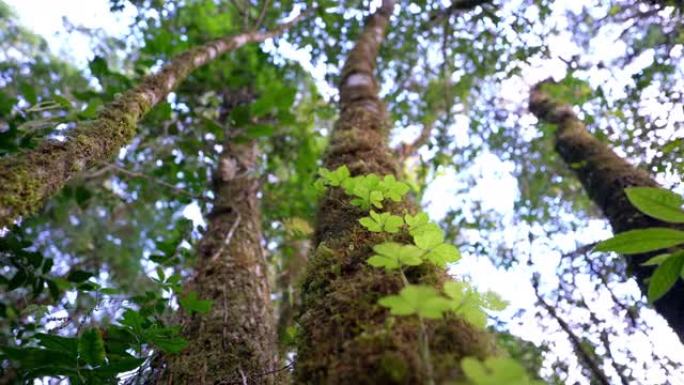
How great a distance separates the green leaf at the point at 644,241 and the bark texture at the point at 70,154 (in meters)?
1.77

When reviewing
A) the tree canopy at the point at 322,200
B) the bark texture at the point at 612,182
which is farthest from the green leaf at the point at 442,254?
the bark texture at the point at 612,182

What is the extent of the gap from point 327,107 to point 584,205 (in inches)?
128

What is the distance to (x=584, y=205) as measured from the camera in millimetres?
5465

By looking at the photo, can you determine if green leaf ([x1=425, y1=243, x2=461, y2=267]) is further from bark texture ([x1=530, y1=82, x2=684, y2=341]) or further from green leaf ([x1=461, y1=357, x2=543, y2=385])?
bark texture ([x1=530, y1=82, x2=684, y2=341])

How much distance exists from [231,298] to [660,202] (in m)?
2.68

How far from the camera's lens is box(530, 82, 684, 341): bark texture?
2.89 metres

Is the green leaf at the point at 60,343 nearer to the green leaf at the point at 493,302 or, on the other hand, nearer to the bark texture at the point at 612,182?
the green leaf at the point at 493,302

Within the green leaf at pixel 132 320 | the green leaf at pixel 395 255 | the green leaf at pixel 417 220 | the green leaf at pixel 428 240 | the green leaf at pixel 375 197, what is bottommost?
the green leaf at pixel 395 255

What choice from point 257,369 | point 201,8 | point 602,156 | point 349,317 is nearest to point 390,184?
point 349,317

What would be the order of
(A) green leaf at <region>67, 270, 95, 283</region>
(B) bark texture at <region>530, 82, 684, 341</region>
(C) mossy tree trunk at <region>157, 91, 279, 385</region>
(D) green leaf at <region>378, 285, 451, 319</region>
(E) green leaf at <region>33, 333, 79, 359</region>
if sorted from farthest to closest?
1. (B) bark texture at <region>530, 82, 684, 341</region>
2. (A) green leaf at <region>67, 270, 95, 283</region>
3. (C) mossy tree trunk at <region>157, 91, 279, 385</region>
4. (E) green leaf at <region>33, 333, 79, 359</region>
5. (D) green leaf at <region>378, 285, 451, 319</region>

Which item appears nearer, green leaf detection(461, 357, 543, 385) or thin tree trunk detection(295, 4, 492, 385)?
green leaf detection(461, 357, 543, 385)

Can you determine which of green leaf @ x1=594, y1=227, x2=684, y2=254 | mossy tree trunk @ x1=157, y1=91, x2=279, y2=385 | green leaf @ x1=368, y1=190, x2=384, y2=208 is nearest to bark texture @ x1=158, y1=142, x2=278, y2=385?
mossy tree trunk @ x1=157, y1=91, x2=279, y2=385

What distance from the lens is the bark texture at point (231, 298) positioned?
8.52 ft

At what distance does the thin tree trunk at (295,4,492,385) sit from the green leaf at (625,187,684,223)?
616 millimetres
